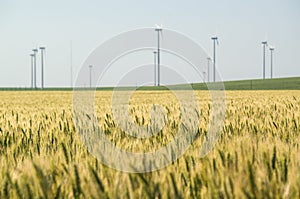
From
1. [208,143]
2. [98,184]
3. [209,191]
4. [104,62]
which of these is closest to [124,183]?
[98,184]

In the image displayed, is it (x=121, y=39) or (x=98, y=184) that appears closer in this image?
(x=98, y=184)

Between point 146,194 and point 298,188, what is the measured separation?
534 millimetres

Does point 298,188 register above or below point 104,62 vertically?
below

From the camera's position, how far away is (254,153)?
229cm

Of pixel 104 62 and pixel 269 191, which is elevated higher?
pixel 104 62

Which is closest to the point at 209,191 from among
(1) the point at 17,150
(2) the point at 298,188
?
(2) the point at 298,188

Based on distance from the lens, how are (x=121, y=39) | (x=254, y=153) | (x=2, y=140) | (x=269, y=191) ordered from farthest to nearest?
(x=121, y=39)
(x=2, y=140)
(x=254, y=153)
(x=269, y=191)

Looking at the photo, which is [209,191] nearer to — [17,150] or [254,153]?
[254,153]

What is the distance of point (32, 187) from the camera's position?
6.05 ft

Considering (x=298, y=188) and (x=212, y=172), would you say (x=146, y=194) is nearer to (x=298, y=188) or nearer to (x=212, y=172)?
(x=212, y=172)

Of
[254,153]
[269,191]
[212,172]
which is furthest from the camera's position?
[254,153]

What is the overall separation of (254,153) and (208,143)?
3.01 ft

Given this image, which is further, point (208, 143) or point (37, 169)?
point (208, 143)

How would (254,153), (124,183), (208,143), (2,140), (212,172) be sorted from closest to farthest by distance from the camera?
1. (124,183)
2. (212,172)
3. (254,153)
4. (208,143)
5. (2,140)
